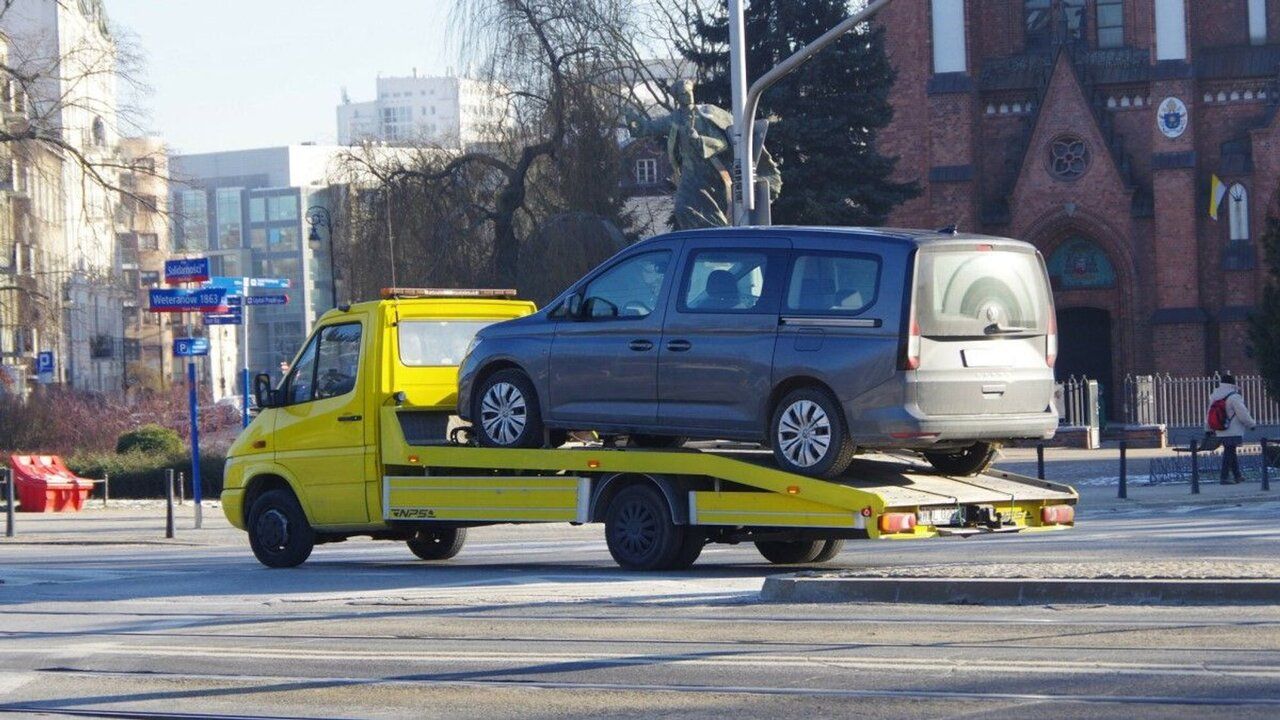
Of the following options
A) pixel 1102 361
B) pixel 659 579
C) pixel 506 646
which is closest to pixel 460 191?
pixel 1102 361

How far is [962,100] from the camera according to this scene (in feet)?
161

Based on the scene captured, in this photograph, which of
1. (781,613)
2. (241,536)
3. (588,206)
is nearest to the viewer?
(781,613)

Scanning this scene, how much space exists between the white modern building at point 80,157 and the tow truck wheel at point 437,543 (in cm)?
2168

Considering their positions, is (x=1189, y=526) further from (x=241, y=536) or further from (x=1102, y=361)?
(x=1102, y=361)

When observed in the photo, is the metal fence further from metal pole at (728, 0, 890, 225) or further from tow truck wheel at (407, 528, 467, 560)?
tow truck wheel at (407, 528, 467, 560)

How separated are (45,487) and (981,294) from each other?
2034 centimetres

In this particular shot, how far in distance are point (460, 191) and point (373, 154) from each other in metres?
5.76

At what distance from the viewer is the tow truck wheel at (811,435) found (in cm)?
1262

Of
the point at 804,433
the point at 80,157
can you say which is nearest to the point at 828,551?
the point at 804,433

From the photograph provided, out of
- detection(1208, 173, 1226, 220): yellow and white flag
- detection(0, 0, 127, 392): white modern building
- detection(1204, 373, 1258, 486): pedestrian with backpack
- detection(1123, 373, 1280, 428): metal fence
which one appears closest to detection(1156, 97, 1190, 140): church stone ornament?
detection(1208, 173, 1226, 220): yellow and white flag

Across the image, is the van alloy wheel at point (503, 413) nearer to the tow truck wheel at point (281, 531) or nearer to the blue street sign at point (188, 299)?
the tow truck wheel at point (281, 531)

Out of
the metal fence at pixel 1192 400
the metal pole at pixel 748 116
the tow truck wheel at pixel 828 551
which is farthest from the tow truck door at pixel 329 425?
the metal fence at pixel 1192 400

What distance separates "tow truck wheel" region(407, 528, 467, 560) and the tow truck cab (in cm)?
105

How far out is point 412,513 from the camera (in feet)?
49.0
